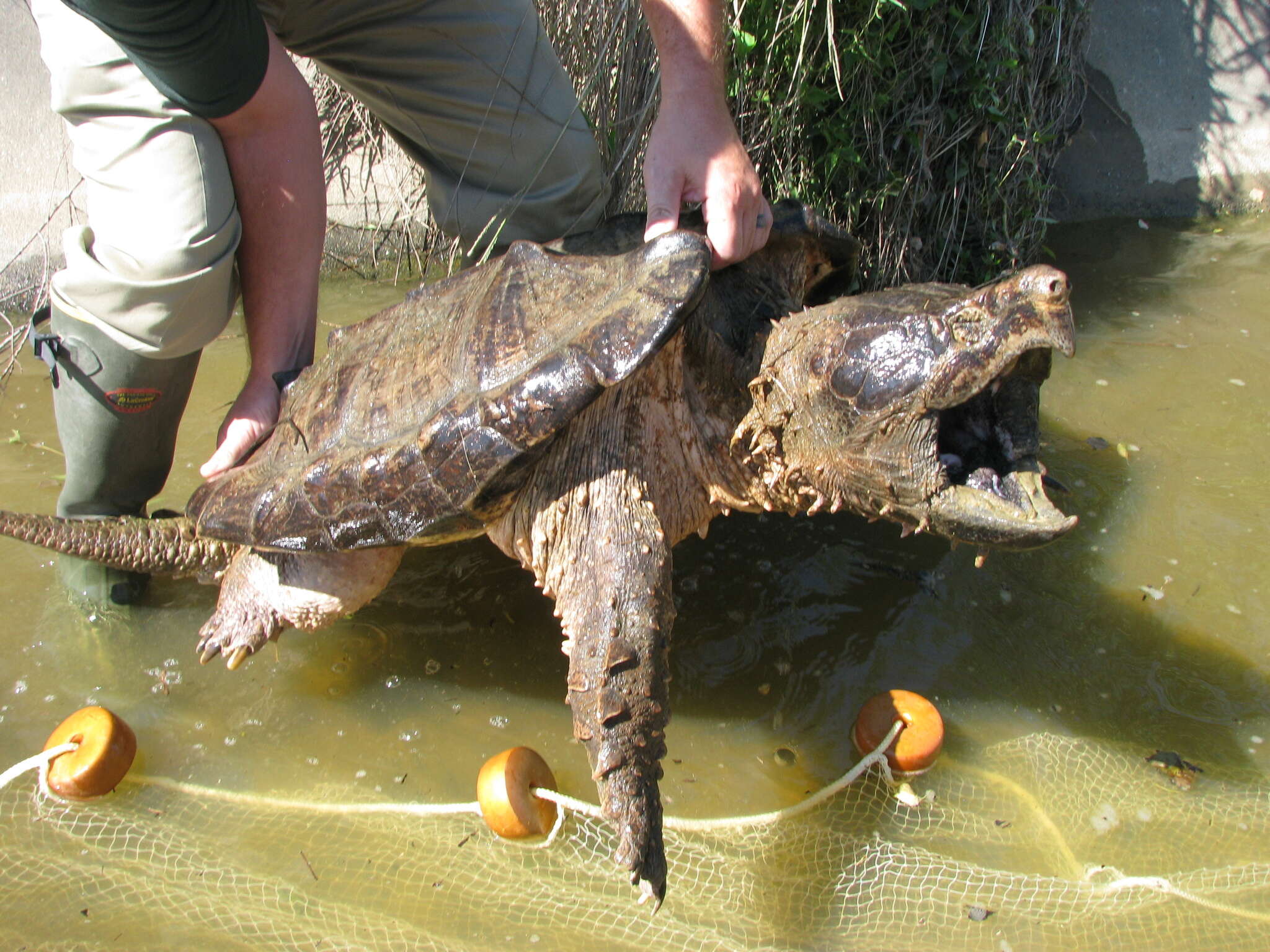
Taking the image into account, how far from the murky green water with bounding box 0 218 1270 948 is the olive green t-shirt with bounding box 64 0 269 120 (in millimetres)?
1510

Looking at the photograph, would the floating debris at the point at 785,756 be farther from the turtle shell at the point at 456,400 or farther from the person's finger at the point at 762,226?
the person's finger at the point at 762,226

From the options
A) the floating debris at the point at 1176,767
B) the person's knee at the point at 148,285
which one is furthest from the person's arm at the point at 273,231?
the floating debris at the point at 1176,767

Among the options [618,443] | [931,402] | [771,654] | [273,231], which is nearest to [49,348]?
[273,231]

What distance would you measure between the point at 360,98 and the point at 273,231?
2.13ft

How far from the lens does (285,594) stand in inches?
93.9

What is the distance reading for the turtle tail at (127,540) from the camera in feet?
8.06

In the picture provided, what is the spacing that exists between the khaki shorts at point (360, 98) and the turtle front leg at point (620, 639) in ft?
4.01

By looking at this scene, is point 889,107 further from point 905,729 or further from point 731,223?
point 905,729

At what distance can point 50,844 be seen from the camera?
204 centimetres

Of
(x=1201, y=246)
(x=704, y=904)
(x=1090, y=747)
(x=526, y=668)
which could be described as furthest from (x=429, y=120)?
(x=1201, y=246)

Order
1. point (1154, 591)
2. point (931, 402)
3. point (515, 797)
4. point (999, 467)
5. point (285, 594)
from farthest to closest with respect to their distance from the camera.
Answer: point (1154, 591) → point (285, 594) → point (515, 797) → point (999, 467) → point (931, 402)

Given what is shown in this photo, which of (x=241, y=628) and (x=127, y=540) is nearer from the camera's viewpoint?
(x=241, y=628)

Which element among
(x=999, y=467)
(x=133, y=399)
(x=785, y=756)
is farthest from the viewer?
(x=133, y=399)

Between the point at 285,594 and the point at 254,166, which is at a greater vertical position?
the point at 254,166
